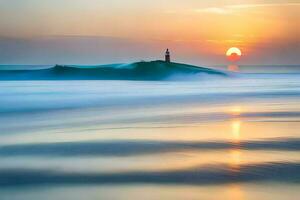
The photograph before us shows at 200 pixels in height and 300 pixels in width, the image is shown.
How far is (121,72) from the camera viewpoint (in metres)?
27.8

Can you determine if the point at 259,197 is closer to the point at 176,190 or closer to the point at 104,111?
the point at 176,190

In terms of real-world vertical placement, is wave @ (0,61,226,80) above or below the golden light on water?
above

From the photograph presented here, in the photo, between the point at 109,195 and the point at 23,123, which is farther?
the point at 23,123

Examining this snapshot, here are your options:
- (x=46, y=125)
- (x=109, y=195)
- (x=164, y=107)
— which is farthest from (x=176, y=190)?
(x=164, y=107)

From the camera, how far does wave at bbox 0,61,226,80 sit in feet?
86.6

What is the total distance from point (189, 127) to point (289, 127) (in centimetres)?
103

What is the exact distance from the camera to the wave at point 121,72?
1039 inches

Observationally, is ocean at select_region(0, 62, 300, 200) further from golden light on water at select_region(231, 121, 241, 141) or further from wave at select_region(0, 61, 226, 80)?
wave at select_region(0, 61, 226, 80)

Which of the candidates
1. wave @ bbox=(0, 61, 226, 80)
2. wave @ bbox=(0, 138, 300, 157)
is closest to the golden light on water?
wave @ bbox=(0, 138, 300, 157)

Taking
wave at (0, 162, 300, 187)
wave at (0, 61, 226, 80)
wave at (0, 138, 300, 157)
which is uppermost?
wave at (0, 61, 226, 80)

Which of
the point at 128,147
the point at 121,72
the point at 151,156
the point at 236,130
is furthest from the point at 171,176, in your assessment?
A: the point at 121,72

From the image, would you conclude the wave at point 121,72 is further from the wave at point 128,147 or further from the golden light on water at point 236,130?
the wave at point 128,147

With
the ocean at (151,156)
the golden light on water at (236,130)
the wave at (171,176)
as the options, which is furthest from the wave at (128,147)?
the wave at (171,176)

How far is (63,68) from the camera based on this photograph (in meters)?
32.0
